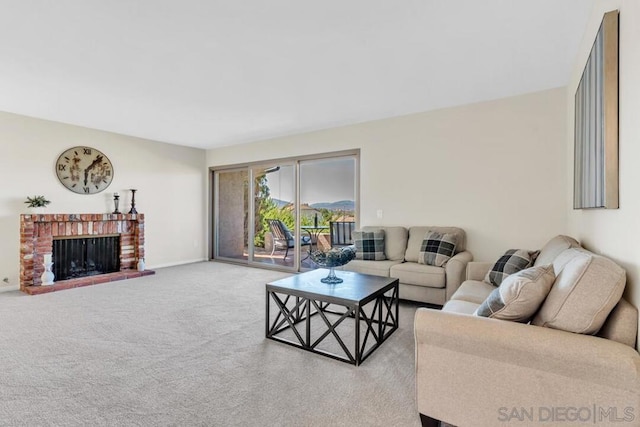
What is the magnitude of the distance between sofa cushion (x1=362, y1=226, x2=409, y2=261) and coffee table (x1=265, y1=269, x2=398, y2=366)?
1144mm

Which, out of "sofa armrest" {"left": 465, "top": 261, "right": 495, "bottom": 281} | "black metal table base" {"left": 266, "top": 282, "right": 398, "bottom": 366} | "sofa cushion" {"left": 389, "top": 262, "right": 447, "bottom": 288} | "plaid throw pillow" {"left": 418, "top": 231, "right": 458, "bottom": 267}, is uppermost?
"plaid throw pillow" {"left": 418, "top": 231, "right": 458, "bottom": 267}

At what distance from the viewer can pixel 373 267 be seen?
150 inches

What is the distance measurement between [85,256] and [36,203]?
1.04 m

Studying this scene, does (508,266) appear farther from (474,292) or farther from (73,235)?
(73,235)

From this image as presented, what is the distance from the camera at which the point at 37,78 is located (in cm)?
318

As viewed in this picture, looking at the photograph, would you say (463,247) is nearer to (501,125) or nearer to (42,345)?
(501,125)

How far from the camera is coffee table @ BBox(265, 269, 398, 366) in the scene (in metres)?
2.33

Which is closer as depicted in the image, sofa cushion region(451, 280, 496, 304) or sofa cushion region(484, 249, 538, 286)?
sofa cushion region(451, 280, 496, 304)

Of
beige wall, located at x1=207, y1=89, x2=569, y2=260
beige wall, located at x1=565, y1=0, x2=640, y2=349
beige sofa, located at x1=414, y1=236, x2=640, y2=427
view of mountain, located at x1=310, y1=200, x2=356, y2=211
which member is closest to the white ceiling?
beige wall, located at x1=207, y1=89, x2=569, y2=260

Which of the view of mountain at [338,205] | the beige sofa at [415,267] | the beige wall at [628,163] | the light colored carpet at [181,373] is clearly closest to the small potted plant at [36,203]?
the light colored carpet at [181,373]

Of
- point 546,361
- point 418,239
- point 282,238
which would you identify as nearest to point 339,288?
point 546,361

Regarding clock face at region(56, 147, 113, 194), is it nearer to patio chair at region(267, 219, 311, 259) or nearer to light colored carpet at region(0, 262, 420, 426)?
light colored carpet at region(0, 262, 420, 426)

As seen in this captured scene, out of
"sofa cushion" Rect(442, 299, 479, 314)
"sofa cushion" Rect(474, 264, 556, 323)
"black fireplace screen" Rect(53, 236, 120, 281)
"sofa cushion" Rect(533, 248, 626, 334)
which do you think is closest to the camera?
"sofa cushion" Rect(533, 248, 626, 334)

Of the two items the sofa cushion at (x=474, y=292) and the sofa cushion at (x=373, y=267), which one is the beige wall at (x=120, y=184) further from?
the sofa cushion at (x=474, y=292)
